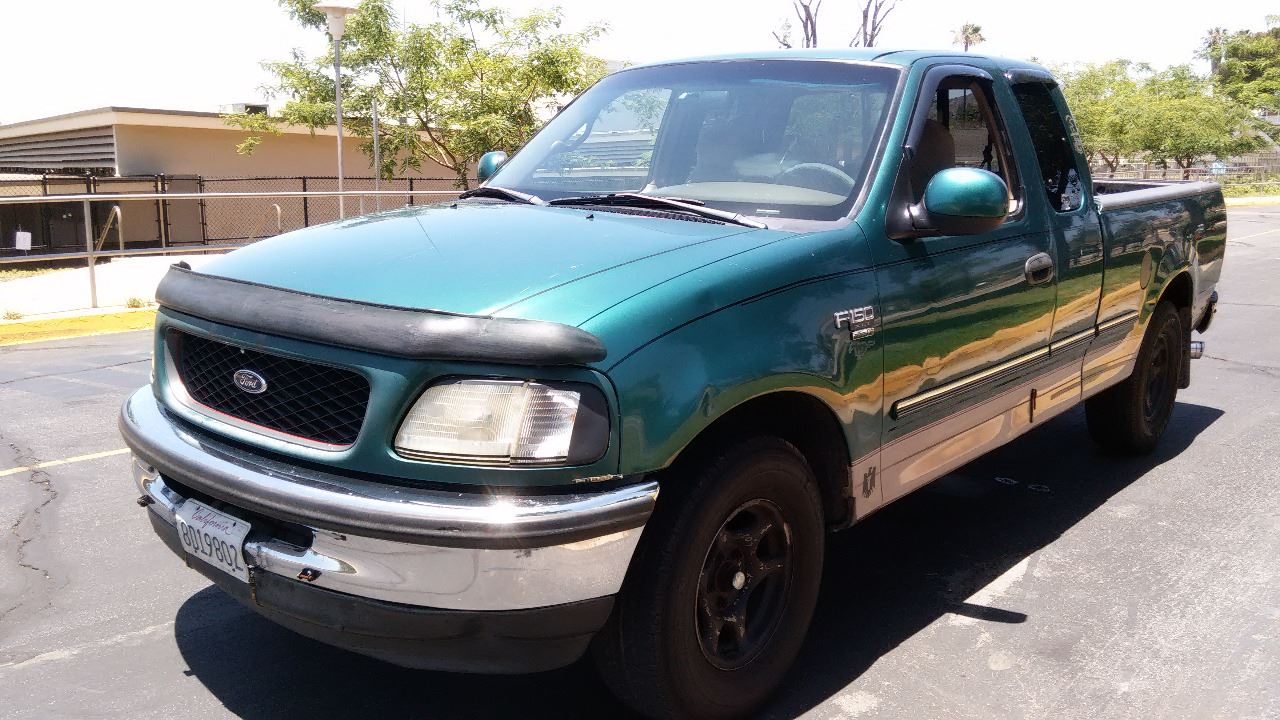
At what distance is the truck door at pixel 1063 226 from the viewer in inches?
176

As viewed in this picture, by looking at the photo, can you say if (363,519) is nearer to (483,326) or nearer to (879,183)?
(483,326)

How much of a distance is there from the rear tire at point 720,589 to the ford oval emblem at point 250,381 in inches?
41.3

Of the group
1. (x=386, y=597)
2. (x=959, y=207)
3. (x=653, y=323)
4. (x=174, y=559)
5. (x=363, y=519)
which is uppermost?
(x=959, y=207)

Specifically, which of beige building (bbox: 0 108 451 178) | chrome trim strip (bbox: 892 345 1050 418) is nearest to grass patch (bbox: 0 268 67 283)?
beige building (bbox: 0 108 451 178)

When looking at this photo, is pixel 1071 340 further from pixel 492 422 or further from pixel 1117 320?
pixel 492 422

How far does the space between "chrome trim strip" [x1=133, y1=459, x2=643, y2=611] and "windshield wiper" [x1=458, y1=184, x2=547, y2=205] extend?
1.63m

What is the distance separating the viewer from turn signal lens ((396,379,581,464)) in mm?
2584

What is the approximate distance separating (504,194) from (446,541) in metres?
1.84

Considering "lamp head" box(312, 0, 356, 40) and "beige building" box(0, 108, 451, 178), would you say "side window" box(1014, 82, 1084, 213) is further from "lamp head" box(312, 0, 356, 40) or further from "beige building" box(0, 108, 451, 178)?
"beige building" box(0, 108, 451, 178)

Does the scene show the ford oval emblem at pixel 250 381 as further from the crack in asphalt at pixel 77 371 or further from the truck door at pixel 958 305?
the crack in asphalt at pixel 77 371

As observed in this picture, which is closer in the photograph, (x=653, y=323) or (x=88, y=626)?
(x=653, y=323)

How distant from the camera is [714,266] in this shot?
2994 millimetres

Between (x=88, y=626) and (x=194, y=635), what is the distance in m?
0.38

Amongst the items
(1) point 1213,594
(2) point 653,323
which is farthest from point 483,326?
(1) point 1213,594
